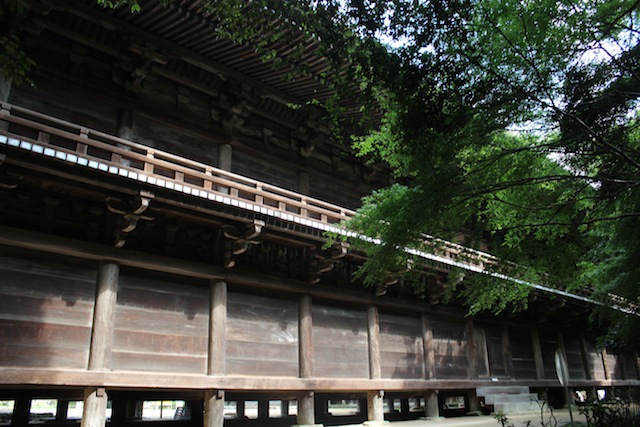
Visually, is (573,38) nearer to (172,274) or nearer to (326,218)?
(326,218)

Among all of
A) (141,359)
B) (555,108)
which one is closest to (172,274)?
(141,359)

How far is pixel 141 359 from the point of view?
8.99 meters

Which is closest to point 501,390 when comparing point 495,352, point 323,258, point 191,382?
point 495,352

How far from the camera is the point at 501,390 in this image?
15492mm

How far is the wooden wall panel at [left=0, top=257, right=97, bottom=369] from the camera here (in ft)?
25.7

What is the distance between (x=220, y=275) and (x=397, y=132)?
5529 millimetres

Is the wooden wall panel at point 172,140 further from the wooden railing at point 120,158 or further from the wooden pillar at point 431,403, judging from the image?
the wooden pillar at point 431,403

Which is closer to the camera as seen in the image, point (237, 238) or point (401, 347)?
point (237, 238)

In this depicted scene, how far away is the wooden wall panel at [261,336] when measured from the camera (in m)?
10.2

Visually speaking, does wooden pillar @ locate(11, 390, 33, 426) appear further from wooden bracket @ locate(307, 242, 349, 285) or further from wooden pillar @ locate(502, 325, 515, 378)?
wooden pillar @ locate(502, 325, 515, 378)

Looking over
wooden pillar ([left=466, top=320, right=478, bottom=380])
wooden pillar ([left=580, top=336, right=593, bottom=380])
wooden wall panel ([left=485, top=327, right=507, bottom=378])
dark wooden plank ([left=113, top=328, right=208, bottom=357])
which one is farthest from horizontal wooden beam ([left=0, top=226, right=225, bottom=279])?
wooden pillar ([left=580, top=336, right=593, bottom=380])

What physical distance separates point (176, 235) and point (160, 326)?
1819 mm

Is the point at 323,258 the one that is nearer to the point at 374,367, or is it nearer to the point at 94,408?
the point at 374,367

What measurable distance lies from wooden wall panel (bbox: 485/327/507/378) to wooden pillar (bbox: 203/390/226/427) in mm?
10442
